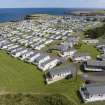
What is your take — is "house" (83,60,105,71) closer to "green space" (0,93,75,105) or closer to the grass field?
the grass field

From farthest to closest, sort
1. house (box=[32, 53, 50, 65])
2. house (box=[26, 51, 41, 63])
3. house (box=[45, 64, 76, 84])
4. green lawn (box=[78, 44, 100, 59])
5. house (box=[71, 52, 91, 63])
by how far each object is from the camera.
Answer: green lawn (box=[78, 44, 100, 59]) < house (box=[26, 51, 41, 63]) < house (box=[71, 52, 91, 63]) < house (box=[32, 53, 50, 65]) < house (box=[45, 64, 76, 84])

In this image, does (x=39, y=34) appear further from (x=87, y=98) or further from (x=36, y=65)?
(x=87, y=98)

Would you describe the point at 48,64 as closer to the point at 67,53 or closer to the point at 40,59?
the point at 40,59

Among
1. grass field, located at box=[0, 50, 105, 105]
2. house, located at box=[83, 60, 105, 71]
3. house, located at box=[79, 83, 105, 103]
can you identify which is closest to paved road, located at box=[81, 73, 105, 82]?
grass field, located at box=[0, 50, 105, 105]

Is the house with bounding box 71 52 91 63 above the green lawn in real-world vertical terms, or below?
above

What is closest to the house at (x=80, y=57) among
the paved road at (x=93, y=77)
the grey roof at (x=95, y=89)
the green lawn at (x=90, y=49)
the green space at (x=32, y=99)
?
the green lawn at (x=90, y=49)

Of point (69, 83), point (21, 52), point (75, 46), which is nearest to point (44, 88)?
point (69, 83)

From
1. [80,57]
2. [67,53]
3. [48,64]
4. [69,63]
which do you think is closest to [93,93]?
[48,64]
